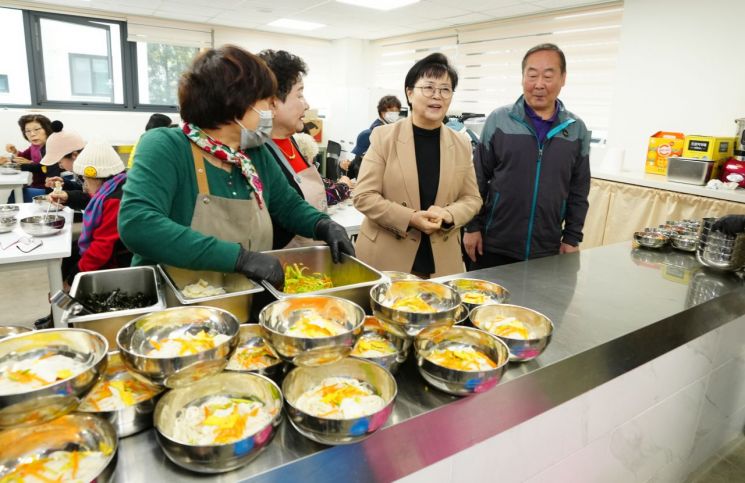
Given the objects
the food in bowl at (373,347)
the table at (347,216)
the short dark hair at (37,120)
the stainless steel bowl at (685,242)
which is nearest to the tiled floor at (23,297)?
the short dark hair at (37,120)

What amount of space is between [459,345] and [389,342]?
0.16 meters

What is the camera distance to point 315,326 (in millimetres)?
941

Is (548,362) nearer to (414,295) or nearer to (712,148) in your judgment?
(414,295)

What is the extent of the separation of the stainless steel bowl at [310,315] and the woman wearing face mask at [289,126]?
910 millimetres

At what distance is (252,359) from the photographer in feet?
3.06

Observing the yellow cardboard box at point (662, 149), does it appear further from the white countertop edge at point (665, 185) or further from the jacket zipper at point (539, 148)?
the jacket zipper at point (539, 148)

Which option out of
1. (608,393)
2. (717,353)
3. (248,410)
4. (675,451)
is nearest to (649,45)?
(717,353)

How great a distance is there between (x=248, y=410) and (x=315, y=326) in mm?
209

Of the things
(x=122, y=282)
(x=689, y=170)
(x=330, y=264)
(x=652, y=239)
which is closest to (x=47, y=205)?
(x=122, y=282)

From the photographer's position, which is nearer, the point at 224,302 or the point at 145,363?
the point at 145,363

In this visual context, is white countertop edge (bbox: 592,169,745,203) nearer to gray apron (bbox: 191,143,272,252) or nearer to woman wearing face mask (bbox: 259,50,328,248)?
woman wearing face mask (bbox: 259,50,328,248)

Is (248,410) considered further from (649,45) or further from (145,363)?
(649,45)

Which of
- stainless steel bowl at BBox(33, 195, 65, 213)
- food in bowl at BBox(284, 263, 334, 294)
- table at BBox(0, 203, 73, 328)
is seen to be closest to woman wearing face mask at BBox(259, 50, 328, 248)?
food in bowl at BBox(284, 263, 334, 294)

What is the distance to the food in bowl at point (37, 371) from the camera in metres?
0.70
